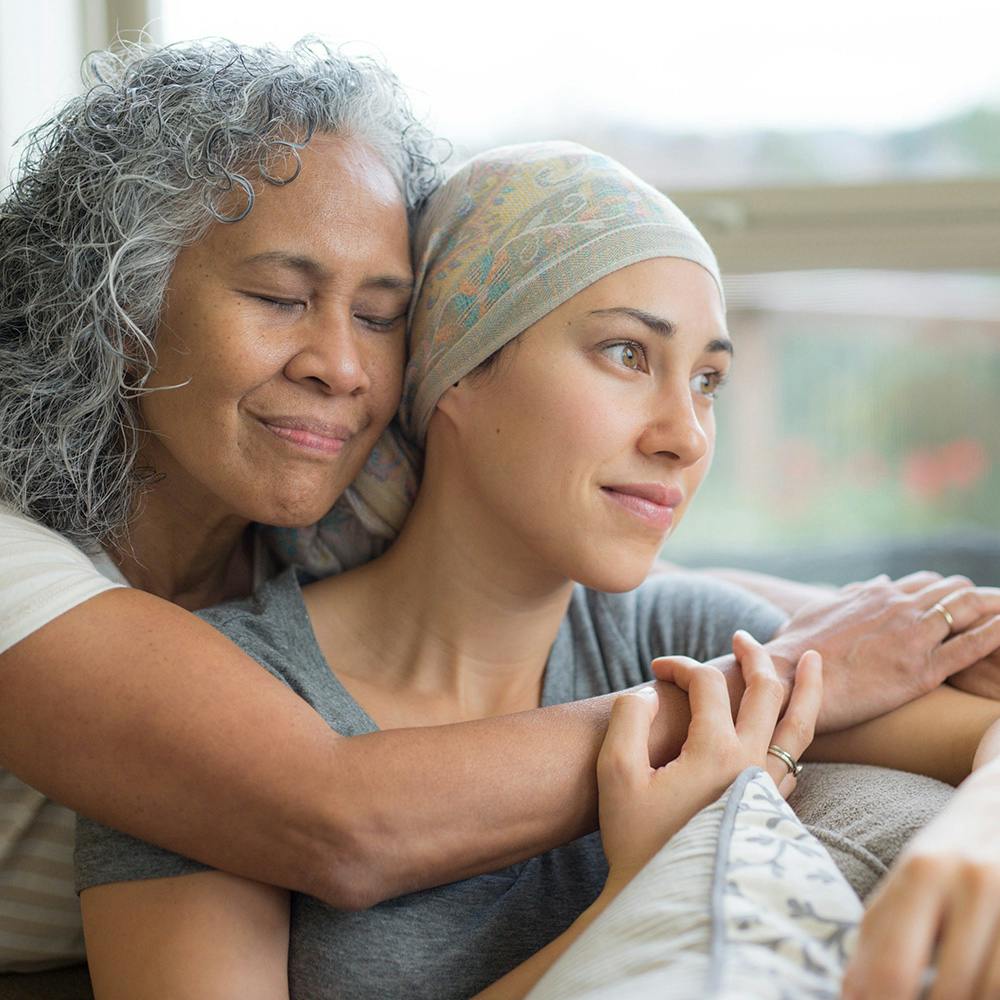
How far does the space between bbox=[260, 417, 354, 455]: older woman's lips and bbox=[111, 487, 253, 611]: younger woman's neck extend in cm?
23

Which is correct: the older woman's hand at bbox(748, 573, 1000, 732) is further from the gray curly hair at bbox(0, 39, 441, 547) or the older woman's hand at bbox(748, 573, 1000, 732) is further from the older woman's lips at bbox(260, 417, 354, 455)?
the gray curly hair at bbox(0, 39, 441, 547)

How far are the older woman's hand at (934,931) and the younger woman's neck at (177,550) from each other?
1078mm

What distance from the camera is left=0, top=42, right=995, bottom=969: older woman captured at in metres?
1.16

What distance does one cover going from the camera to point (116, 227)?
4.57 feet

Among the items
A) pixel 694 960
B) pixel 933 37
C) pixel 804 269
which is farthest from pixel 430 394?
pixel 933 37

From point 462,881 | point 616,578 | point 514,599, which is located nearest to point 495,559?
point 514,599

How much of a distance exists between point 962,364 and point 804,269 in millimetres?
401

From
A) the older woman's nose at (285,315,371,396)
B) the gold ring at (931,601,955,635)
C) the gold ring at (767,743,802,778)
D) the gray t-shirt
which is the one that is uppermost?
the older woman's nose at (285,315,371,396)

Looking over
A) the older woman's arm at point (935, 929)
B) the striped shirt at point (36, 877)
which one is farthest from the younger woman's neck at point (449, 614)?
the older woman's arm at point (935, 929)

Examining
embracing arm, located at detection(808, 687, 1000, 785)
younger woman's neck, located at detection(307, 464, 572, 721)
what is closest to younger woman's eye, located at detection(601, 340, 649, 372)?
younger woman's neck, located at detection(307, 464, 572, 721)

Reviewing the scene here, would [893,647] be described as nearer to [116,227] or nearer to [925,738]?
[925,738]

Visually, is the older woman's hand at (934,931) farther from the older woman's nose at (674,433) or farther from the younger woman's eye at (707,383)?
the younger woman's eye at (707,383)

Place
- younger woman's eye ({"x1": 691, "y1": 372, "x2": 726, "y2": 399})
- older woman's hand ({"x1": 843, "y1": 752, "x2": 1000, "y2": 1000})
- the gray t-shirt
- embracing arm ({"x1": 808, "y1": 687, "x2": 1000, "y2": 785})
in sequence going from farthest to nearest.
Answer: younger woman's eye ({"x1": 691, "y1": 372, "x2": 726, "y2": 399}) → embracing arm ({"x1": 808, "y1": 687, "x2": 1000, "y2": 785}) → the gray t-shirt → older woman's hand ({"x1": 843, "y1": 752, "x2": 1000, "y2": 1000})

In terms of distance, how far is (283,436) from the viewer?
1.43m
